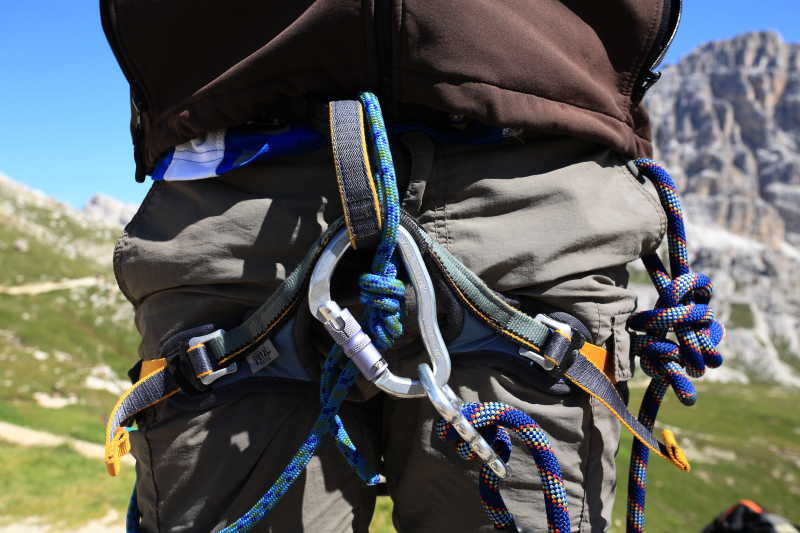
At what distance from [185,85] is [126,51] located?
23 cm

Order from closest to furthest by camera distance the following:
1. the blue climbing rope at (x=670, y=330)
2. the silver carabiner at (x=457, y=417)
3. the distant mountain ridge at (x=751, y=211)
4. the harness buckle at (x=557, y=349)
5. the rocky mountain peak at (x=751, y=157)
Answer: the silver carabiner at (x=457, y=417)
the harness buckle at (x=557, y=349)
the blue climbing rope at (x=670, y=330)
the distant mountain ridge at (x=751, y=211)
the rocky mountain peak at (x=751, y=157)

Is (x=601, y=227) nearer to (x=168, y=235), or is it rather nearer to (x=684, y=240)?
(x=684, y=240)

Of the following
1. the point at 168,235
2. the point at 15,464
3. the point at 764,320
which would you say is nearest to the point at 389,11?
the point at 168,235

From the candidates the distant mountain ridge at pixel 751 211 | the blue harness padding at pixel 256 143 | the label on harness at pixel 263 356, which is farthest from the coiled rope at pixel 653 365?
the distant mountain ridge at pixel 751 211

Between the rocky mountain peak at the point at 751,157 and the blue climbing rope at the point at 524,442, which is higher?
the blue climbing rope at the point at 524,442

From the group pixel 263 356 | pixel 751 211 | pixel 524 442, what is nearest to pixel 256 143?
pixel 263 356

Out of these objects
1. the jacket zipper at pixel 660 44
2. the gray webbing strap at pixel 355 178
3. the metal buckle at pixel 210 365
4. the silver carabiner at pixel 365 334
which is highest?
the jacket zipper at pixel 660 44

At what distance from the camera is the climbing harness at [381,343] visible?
5.98 feet

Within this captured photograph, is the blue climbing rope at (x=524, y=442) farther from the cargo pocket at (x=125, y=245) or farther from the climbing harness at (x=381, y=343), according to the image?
the cargo pocket at (x=125, y=245)

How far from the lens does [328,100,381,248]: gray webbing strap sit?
71.3 inches

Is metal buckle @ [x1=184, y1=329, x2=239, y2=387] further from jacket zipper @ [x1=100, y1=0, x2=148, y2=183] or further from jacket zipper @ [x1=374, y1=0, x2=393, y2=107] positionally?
jacket zipper @ [x1=374, y1=0, x2=393, y2=107]

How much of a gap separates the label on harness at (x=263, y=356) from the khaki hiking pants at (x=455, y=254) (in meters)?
0.09

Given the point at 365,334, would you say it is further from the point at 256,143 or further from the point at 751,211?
the point at 751,211

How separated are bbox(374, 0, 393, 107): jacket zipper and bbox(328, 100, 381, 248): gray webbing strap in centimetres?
17
